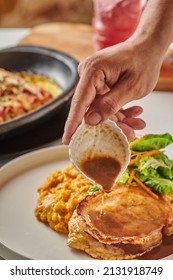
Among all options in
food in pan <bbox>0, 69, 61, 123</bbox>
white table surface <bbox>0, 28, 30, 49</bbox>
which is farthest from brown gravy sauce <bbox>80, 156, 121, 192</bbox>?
white table surface <bbox>0, 28, 30, 49</bbox>

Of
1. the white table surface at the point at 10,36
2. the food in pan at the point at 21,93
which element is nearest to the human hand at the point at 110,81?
the food in pan at the point at 21,93

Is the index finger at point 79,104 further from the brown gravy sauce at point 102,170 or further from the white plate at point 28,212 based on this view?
the white plate at point 28,212

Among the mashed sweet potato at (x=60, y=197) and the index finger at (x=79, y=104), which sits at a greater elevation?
the index finger at (x=79, y=104)

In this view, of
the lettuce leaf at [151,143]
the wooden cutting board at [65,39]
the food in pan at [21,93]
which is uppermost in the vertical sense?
the lettuce leaf at [151,143]

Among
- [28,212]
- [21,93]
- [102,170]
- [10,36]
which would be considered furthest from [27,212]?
[10,36]

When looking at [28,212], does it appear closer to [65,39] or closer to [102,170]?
[102,170]

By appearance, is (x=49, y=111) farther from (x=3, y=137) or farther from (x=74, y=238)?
(x=74, y=238)

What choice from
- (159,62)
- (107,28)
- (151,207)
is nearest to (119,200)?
(151,207)

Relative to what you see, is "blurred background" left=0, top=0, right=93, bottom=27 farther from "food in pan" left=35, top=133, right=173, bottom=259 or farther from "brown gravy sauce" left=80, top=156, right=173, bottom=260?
"brown gravy sauce" left=80, top=156, right=173, bottom=260
